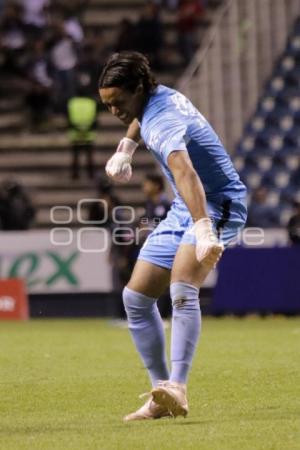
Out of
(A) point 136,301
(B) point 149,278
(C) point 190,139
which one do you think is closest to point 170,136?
(C) point 190,139

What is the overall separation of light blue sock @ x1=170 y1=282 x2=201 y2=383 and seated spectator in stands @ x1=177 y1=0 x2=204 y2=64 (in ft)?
58.2

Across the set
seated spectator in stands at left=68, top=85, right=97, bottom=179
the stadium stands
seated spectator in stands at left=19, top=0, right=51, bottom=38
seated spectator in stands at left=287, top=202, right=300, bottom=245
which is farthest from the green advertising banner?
seated spectator in stands at left=19, top=0, right=51, bottom=38

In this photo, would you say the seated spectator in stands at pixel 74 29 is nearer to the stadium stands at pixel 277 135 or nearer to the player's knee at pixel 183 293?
the stadium stands at pixel 277 135

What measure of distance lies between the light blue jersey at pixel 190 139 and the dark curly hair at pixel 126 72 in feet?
0.44

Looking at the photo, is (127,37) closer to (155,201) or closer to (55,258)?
(55,258)

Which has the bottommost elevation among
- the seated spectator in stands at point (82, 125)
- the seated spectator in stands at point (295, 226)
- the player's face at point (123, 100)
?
the seated spectator in stands at point (295, 226)

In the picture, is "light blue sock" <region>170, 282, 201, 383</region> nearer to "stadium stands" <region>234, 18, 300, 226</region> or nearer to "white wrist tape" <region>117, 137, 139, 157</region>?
"white wrist tape" <region>117, 137, 139, 157</region>

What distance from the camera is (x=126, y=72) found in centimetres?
794

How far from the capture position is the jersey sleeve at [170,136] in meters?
7.62

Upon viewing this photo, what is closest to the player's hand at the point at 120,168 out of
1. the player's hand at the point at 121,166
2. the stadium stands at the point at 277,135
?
the player's hand at the point at 121,166

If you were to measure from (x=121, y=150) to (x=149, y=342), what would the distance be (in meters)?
1.20

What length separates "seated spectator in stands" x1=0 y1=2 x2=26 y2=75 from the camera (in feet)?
82.1

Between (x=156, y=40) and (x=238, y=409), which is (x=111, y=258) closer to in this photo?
(x=156, y=40)

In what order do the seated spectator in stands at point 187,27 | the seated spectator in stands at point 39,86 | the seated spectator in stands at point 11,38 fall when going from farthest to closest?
the seated spectator in stands at point 187,27 → the seated spectator in stands at point 11,38 → the seated spectator in stands at point 39,86
